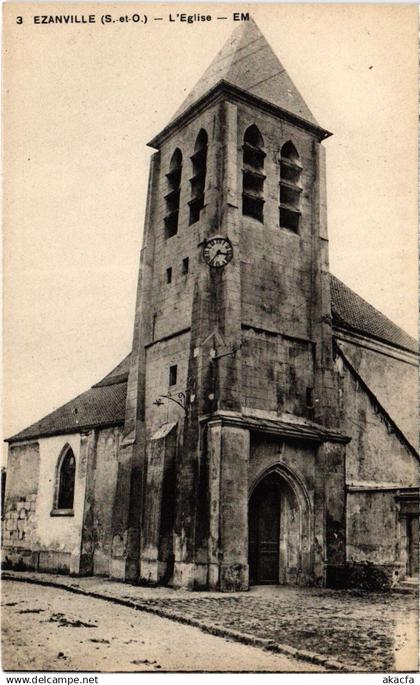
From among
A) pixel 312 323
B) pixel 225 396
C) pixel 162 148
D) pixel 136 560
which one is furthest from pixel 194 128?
pixel 136 560

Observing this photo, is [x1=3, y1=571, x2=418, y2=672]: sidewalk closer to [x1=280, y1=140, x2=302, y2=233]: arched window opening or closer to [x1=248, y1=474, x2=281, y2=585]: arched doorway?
[x1=248, y1=474, x2=281, y2=585]: arched doorway

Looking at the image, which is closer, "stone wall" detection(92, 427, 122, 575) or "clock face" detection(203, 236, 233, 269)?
"clock face" detection(203, 236, 233, 269)

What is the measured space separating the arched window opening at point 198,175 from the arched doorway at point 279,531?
8.17 m

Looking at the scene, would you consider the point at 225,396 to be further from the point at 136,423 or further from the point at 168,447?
the point at 136,423

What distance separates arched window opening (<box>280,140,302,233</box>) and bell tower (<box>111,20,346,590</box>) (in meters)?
0.05

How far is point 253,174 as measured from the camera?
21.9 metres

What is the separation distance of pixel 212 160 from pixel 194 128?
7.11ft

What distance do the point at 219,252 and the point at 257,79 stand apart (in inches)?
238

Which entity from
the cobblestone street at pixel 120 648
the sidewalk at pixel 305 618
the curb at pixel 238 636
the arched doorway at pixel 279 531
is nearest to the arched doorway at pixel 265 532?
the arched doorway at pixel 279 531

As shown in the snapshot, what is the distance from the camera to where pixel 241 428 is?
18609 millimetres

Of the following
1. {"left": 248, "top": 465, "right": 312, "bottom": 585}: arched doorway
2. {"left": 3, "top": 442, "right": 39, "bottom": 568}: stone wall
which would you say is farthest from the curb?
{"left": 3, "top": 442, "right": 39, "bottom": 568}: stone wall

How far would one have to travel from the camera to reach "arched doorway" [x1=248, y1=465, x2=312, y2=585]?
1953 cm

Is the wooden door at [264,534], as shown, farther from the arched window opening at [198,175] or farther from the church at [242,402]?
the arched window opening at [198,175]

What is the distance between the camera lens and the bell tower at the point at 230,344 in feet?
60.4
